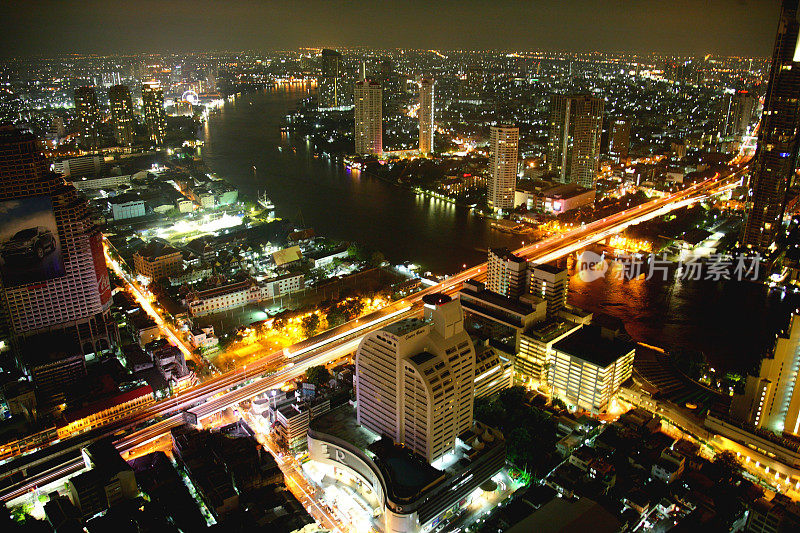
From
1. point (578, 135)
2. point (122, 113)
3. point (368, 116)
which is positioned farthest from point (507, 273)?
point (122, 113)

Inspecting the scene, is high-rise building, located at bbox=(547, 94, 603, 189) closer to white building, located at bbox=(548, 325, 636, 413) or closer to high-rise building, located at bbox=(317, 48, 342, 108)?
white building, located at bbox=(548, 325, 636, 413)

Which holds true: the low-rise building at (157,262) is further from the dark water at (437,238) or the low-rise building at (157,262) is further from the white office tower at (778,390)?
the white office tower at (778,390)

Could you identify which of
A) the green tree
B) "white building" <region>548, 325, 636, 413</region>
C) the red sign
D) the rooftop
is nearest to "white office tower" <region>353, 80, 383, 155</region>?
the green tree

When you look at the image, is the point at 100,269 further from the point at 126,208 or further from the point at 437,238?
the point at 437,238

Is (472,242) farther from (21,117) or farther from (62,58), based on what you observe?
(62,58)

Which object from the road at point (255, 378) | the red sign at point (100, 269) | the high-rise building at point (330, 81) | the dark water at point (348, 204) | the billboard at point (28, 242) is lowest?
the road at point (255, 378)

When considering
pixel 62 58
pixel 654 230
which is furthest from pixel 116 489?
pixel 62 58

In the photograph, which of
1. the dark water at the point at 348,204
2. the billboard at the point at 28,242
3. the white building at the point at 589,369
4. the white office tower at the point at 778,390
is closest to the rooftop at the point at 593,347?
the white building at the point at 589,369
